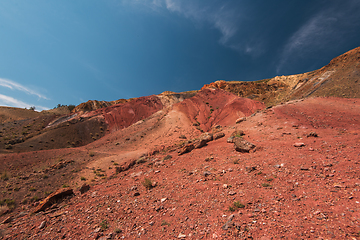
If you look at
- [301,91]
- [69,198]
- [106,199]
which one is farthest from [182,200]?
[301,91]

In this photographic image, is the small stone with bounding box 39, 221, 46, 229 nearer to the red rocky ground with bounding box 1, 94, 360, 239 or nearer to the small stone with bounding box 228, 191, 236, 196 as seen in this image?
the red rocky ground with bounding box 1, 94, 360, 239

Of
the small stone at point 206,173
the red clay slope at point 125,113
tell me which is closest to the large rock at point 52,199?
the small stone at point 206,173

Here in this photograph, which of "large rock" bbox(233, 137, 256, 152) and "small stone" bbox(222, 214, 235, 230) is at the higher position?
"large rock" bbox(233, 137, 256, 152)

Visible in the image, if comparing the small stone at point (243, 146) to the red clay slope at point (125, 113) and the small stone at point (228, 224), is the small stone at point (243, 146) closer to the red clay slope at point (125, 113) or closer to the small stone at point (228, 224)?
the small stone at point (228, 224)

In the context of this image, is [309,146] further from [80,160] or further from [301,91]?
[301,91]

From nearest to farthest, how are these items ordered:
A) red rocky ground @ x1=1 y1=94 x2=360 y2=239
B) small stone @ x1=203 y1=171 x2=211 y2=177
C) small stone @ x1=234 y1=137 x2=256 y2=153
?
red rocky ground @ x1=1 y1=94 x2=360 y2=239
small stone @ x1=203 y1=171 x2=211 y2=177
small stone @ x1=234 y1=137 x2=256 y2=153

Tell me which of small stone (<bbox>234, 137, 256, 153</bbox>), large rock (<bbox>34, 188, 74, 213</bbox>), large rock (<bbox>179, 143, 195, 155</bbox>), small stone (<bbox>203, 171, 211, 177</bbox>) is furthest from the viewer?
large rock (<bbox>179, 143, 195, 155</bbox>)

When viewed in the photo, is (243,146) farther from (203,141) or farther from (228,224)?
(228,224)

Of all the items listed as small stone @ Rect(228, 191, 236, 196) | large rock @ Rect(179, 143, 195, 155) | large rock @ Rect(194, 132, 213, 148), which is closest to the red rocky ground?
small stone @ Rect(228, 191, 236, 196)

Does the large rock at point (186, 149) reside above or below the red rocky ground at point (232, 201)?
above

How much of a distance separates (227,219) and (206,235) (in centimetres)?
84

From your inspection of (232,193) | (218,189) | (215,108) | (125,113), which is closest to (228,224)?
(232,193)

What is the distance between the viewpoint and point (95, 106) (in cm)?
5556

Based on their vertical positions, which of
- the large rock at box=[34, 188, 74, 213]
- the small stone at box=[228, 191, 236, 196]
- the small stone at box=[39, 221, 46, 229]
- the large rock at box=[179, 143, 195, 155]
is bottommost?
the small stone at box=[39, 221, 46, 229]
